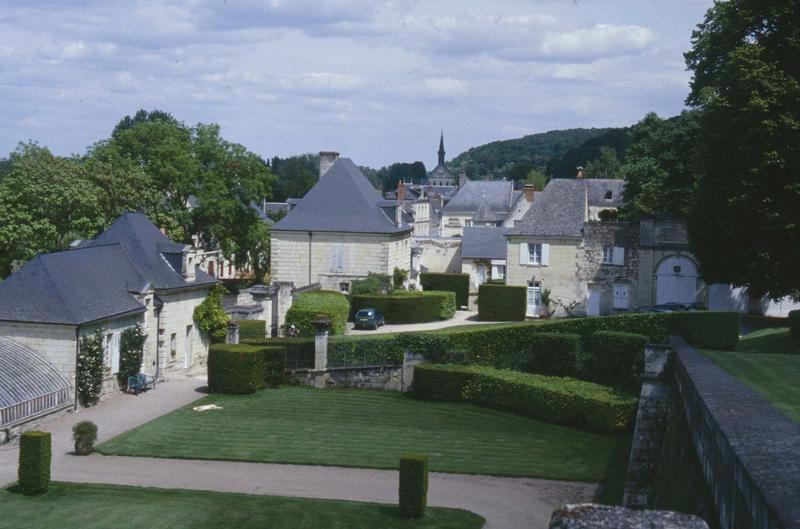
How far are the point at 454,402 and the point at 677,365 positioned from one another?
10.9 m

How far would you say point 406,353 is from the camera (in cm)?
2917

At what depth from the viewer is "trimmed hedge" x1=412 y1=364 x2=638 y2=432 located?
2308 centimetres

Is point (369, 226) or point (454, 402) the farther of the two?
point (369, 226)

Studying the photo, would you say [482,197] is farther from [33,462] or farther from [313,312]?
[33,462]

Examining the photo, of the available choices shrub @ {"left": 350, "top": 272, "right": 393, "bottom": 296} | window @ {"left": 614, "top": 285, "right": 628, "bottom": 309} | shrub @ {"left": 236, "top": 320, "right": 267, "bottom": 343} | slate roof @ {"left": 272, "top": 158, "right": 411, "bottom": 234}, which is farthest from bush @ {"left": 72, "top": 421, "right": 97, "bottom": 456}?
window @ {"left": 614, "top": 285, "right": 628, "bottom": 309}

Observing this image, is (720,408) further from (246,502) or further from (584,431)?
(584,431)

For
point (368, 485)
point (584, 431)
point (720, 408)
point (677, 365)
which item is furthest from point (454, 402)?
point (720, 408)

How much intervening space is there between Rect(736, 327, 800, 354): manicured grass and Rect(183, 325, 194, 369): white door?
1767 centimetres

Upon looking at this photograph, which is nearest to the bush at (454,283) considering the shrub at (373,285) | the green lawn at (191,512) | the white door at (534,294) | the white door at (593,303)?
the white door at (534,294)

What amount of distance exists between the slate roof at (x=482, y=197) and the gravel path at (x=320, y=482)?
65.3 meters

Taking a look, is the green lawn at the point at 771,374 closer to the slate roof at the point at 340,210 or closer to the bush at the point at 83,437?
the bush at the point at 83,437

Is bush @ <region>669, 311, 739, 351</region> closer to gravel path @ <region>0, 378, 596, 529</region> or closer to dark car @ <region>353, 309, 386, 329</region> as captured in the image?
gravel path @ <region>0, 378, 596, 529</region>

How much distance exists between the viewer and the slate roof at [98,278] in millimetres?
25812

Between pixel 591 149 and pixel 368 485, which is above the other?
pixel 591 149
